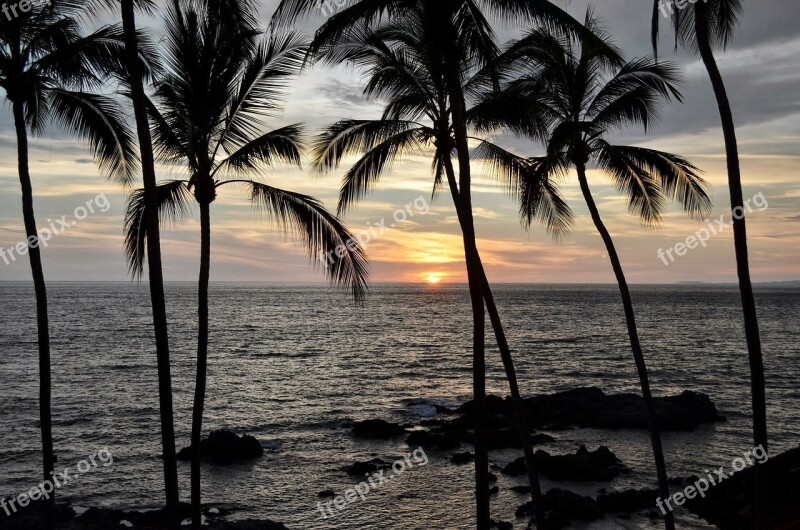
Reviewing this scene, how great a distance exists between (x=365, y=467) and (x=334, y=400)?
18089 mm

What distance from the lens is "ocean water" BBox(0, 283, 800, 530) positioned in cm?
2541

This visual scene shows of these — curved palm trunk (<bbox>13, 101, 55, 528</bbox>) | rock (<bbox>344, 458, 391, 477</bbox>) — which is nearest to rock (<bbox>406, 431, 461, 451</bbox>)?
rock (<bbox>344, 458, 391, 477</bbox>)

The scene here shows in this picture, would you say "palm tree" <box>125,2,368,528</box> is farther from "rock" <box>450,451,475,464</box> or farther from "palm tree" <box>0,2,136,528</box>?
"rock" <box>450,451,475,464</box>

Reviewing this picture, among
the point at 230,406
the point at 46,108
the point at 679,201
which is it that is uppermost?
the point at 46,108

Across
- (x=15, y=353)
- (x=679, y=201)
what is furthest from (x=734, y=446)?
(x=15, y=353)

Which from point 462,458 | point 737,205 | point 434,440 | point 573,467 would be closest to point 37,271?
point 737,205

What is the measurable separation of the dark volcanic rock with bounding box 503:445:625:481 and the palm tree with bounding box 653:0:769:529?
1882 cm

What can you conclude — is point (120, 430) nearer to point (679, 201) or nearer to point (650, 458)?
point (650, 458)

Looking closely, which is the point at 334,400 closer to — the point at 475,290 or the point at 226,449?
the point at 226,449

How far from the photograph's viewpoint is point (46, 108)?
1206 centimetres

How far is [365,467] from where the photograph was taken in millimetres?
28172

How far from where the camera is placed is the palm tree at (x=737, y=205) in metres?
7.99

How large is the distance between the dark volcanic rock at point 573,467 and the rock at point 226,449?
11.9 m

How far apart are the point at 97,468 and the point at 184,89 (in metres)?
23.7
